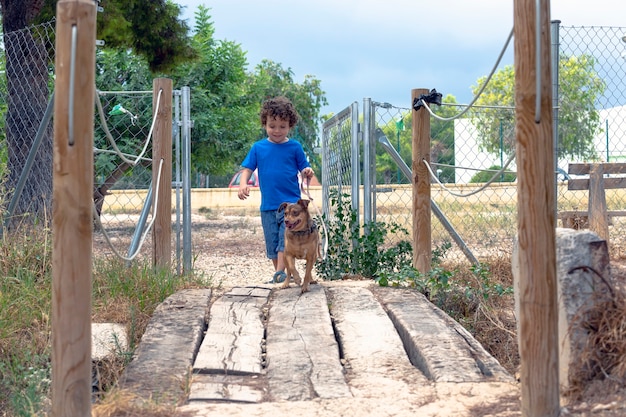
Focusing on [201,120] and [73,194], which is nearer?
[73,194]

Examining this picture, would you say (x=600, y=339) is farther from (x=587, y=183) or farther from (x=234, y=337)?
(x=587, y=183)

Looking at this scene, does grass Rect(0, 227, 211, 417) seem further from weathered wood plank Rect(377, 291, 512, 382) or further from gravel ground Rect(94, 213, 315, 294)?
weathered wood plank Rect(377, 291, 512, 382)

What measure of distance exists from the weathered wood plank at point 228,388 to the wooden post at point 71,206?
668 millimetres

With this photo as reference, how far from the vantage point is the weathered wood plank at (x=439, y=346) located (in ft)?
13.5

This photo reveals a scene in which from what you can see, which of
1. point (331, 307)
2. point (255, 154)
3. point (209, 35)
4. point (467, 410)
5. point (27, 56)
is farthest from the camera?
point (209, 35)

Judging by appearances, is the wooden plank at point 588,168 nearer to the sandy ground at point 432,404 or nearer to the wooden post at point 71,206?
the sandy ground at point 432,404

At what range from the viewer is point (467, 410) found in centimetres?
356

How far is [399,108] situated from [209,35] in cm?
1396

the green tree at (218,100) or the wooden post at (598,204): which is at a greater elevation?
the green tree at (218,100)

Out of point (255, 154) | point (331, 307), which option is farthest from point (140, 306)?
point (255, 154)

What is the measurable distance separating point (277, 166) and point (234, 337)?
9.03ft

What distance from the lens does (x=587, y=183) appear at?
9367mm

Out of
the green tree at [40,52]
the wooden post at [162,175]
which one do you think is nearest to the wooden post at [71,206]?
the wooden post at [162,175]

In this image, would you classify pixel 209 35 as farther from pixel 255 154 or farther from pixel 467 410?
pixel 467 410
